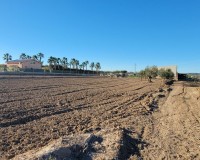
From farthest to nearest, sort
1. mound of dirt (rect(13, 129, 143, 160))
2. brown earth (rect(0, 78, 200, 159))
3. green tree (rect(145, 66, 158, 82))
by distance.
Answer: green tree (rect(145, 66, 158, 82)) → brown earth (rect(0, 78, 200, 159)) → mound of dirt (rect(13, 129, 143, 160))

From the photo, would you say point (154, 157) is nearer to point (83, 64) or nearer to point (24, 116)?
point (24, 116)

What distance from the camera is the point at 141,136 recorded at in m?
10.1

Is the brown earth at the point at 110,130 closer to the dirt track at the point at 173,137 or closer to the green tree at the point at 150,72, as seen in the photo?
the dirt track at the point at 173,137

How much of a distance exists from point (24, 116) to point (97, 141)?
5.80m

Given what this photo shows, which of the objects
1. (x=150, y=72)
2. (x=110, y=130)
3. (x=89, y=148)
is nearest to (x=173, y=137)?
(x=110, y=130)

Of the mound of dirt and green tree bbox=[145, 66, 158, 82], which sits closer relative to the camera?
the mound of dirt

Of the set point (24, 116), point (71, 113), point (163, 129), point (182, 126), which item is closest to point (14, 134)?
point (24, 116)

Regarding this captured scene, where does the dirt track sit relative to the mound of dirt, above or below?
below

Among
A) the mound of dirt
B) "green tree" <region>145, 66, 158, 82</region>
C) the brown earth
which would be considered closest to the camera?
the mound of dirt

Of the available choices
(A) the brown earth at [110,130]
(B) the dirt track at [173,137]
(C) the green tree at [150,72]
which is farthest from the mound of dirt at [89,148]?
(C) the green tree at [150,72]

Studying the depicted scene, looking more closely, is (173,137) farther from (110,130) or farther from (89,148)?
(89,148)

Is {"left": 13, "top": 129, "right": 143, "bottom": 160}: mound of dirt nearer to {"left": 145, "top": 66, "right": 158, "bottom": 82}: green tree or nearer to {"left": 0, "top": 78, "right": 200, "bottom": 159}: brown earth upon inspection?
{"left": 0, "top": 78, "right": 200, "bottom": 159}: brown earth

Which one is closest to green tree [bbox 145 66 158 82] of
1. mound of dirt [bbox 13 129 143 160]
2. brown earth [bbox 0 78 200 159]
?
brown earth [bbox 0 78 200 159]

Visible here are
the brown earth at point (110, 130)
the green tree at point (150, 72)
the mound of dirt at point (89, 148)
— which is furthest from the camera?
the green tree at point (150, 72)
